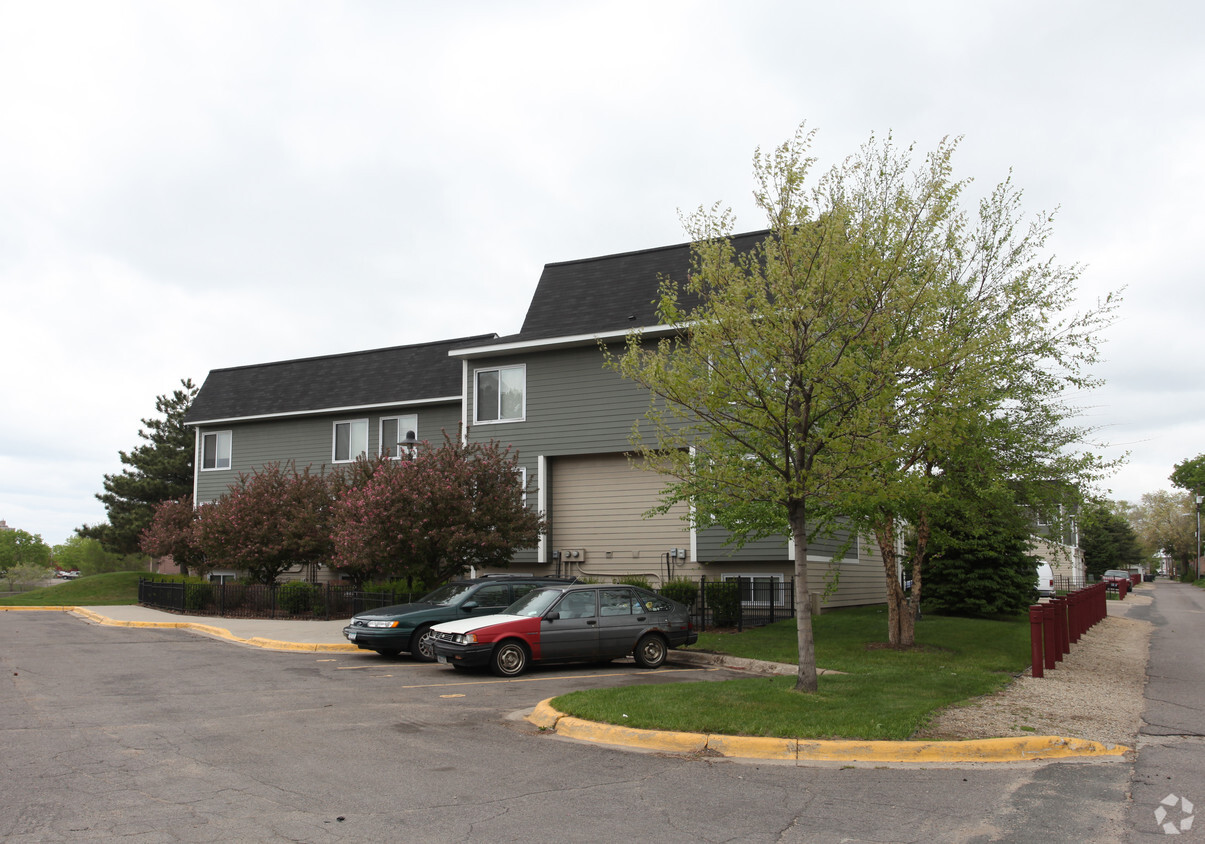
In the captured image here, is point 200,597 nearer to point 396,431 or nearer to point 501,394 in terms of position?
point 396,431

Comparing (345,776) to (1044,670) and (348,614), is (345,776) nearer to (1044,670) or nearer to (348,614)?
(1044,670)

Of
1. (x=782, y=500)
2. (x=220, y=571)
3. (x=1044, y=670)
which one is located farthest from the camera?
(x=220, y=571)

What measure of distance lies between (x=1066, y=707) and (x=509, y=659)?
7.71 metres

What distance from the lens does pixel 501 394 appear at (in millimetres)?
26047

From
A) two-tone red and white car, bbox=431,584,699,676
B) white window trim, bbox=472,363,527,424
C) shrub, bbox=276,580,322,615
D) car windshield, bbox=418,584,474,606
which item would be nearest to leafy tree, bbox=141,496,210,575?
shrub, bbox=276,580,322,615

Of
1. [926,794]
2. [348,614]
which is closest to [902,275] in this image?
[926,794]

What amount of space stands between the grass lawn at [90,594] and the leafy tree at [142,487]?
618cm

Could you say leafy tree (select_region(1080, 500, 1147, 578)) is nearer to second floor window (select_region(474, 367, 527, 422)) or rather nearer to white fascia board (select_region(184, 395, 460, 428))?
second floor window (select_region(474, 367, 527, 422))

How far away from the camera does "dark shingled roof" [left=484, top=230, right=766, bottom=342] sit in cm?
2428

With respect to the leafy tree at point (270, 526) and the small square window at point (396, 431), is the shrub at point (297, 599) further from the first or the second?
the small square window at point (396, 431)

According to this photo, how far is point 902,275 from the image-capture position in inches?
449

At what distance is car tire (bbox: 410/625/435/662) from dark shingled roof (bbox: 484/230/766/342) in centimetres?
1026

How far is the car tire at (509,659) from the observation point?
549 inches

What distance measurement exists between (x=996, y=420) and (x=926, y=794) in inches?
377
